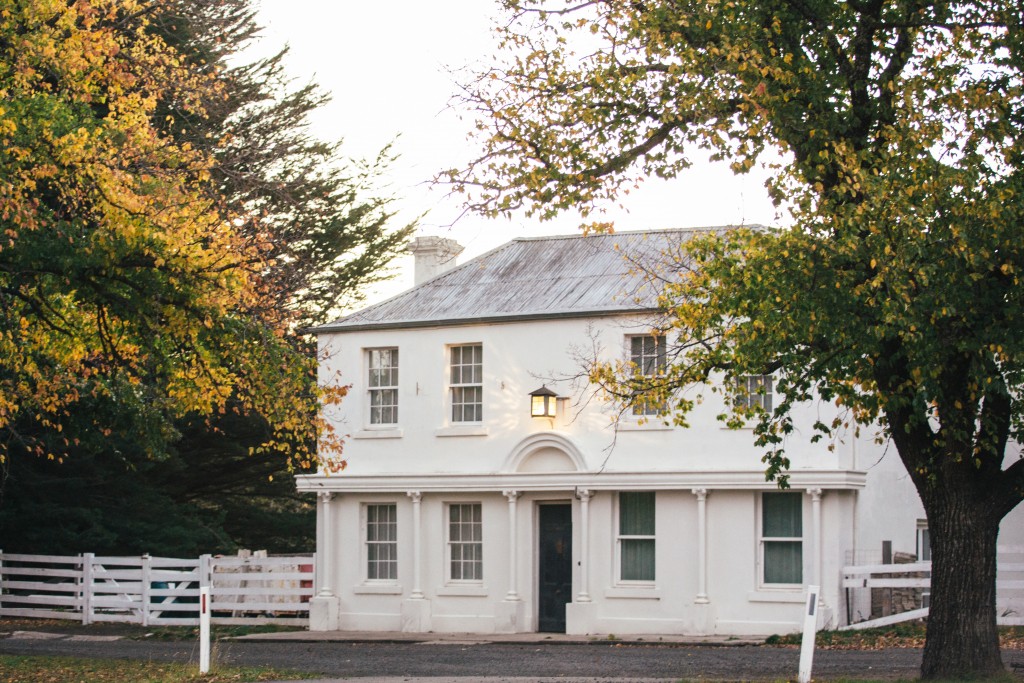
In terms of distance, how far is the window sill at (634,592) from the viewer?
26547mm

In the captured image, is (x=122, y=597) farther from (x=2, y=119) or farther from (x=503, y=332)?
(x=2, y=119)

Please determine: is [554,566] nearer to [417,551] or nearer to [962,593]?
[417,551]

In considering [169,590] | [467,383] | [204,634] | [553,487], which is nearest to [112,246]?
[204,634]

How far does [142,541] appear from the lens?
34281 mm

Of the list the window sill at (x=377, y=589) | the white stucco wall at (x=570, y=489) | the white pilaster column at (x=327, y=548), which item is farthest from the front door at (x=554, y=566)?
the white pilaster column at (x=327, y=548)

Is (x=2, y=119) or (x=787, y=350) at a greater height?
(x=2, y=119)

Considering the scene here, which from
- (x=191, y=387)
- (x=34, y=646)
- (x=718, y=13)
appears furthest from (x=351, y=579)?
(x=718, y=13)

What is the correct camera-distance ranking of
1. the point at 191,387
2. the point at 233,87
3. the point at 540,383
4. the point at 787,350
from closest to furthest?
the point at 787,350
the point at 191,387
the point at 540,383
the point at 233,87

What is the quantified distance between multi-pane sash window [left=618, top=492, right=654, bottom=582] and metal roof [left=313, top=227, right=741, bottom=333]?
358 centimetres

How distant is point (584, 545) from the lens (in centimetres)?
2709

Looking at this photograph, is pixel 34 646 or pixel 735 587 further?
pixel 735 587

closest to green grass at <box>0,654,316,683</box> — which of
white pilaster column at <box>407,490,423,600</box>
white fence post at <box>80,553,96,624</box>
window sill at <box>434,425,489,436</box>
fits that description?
white pilaster column at <box>407,490,423,600</box>

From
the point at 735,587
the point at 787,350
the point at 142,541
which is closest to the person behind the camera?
the point at 787,350

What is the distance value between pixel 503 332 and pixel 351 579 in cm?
593
